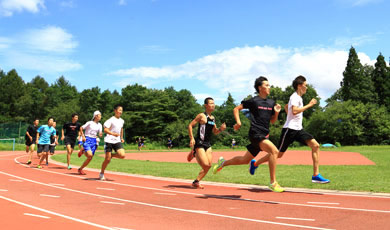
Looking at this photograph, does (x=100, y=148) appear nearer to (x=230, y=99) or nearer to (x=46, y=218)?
(x=46, y=218)

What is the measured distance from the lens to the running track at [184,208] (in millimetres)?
4680

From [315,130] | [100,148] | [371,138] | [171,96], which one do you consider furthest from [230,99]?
[100,148]

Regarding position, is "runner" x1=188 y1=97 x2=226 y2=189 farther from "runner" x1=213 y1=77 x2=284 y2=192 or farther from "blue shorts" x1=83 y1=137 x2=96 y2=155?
"blue shorts" x1=83 y1=137 x2=96 y2=155

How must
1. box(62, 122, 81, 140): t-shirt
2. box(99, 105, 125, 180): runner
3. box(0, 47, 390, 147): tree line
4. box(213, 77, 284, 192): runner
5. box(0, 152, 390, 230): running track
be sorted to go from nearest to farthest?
1. box(0, 152, 390, 230): running track
2. box(213, 77, 284, 192): runner
3. box(99, 105, 125, 180): runner
4. box(62, 122, 81, 140): t-shirt
5. box(0, 47, 390, 147): tree line

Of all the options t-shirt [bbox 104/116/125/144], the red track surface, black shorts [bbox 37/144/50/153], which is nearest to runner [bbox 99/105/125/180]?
t-shirt [bbox 104/116/125/144]

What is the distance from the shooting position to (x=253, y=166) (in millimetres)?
7344

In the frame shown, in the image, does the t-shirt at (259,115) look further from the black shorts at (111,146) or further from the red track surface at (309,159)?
the red track surface at (309,159)

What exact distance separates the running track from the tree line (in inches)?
1974

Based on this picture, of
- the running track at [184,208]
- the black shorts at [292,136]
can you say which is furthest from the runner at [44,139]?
the black shorts at [292,136]

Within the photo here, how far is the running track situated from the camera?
4680mm

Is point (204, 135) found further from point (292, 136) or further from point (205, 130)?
point (292, 136)

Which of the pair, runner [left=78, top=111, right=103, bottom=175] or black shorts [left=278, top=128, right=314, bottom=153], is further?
runner [left=78, top=111, right=103, bottom=175]

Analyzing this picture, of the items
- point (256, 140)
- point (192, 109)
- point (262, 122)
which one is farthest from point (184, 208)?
point (192, 109)

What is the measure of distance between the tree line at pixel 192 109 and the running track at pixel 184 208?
50.1 meters
